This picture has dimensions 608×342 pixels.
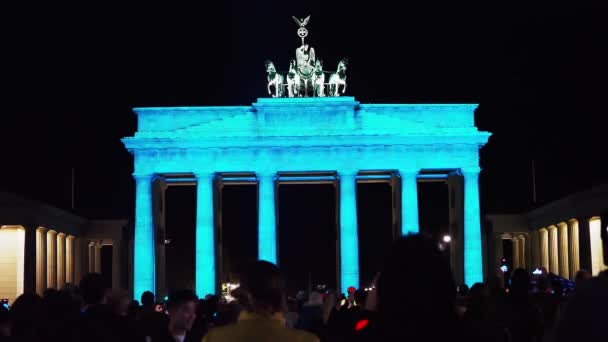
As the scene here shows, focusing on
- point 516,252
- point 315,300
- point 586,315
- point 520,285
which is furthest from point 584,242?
point 586,315

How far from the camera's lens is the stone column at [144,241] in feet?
299

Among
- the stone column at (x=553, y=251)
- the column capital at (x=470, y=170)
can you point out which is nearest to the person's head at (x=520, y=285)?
the column capital at (x=470, y=170)

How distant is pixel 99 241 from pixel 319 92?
32.1m

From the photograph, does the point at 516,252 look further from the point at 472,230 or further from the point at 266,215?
the point at 266,215

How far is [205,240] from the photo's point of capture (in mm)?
91812

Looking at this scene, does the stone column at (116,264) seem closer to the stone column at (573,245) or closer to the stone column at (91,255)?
the stone column at (91,255)

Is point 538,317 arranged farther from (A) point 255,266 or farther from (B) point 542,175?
(B) point 542,175

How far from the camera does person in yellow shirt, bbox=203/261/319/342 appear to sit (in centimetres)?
1055

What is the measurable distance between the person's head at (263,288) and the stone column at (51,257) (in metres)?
87.8

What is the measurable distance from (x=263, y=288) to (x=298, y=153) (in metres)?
81.7

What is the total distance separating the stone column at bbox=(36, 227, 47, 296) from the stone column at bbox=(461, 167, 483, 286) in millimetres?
37069

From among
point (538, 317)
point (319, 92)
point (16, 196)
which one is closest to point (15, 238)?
point (16, 196)

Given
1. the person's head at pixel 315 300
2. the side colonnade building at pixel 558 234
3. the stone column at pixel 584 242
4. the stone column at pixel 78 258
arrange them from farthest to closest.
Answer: the stone column at pixel 78 258 → the side colonnade building at pixel 558 234 → the stone column at pixel 584 242 → the person's head at pixel 315 300

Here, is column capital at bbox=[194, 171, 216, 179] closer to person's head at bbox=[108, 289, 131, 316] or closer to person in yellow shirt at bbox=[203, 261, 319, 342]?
person's head at bbox=[108, 289, 131, 316]
